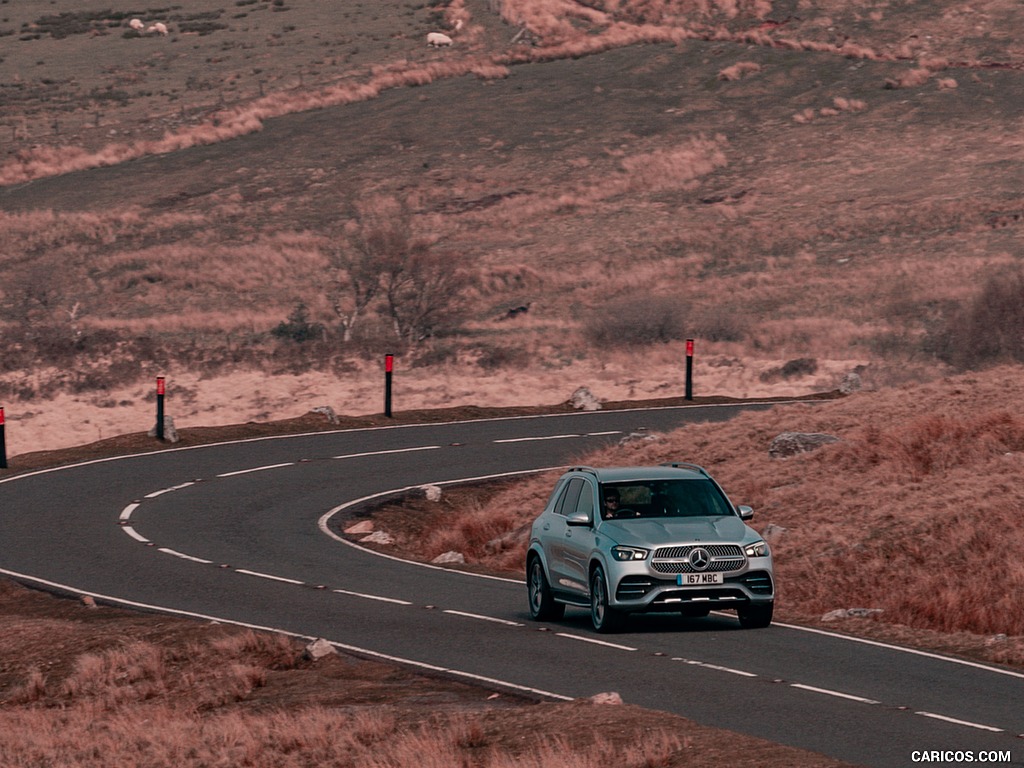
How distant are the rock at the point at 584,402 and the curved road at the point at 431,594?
66.5 inches

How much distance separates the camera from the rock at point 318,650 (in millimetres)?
16062

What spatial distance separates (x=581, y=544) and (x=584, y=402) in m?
24.4

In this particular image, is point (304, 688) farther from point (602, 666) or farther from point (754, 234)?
point (754, 234)

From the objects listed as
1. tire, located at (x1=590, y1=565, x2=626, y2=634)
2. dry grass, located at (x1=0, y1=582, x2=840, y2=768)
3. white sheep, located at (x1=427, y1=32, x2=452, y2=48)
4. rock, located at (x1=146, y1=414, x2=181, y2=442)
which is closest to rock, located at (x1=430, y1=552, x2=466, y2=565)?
dry grass, located at (x1=0, y1=582, x2=840, y2=768)

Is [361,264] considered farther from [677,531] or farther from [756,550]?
[756,550]

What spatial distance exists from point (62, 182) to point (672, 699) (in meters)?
72.5

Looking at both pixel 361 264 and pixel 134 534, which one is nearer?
pixel 134 534

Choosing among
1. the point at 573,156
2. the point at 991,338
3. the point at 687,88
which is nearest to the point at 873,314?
the point at 991,338

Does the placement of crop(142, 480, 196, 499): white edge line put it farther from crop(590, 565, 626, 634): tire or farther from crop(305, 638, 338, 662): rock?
crop(590, 565, 626, 634): tire

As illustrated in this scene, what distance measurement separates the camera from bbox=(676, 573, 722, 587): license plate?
1617 cm

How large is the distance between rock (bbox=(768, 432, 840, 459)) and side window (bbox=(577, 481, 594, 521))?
1173 cm

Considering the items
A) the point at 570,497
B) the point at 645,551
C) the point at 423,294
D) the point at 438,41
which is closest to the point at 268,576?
the point at 570,497

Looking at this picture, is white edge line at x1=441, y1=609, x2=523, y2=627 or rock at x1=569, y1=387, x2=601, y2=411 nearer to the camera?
white edge line at x1=441, y1=609, x2=523, y2=627

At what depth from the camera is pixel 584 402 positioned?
136 feet
